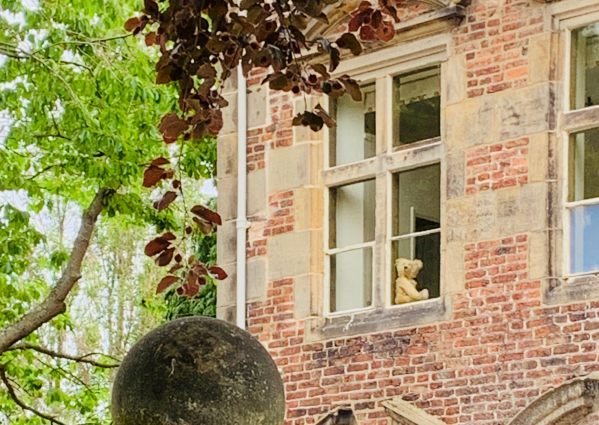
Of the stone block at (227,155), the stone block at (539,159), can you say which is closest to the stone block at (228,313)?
the stone block at (227,155)

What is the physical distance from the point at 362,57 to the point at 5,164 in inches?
191

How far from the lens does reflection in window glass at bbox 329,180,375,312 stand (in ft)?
51.8

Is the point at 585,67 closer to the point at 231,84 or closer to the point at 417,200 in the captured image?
the point at 417,200

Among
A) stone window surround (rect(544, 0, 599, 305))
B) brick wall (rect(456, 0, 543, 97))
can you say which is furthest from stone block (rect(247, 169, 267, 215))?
stone window surround (rect(544, 0, 599, 305))

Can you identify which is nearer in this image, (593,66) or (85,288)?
(593,66)

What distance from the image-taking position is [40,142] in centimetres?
1973

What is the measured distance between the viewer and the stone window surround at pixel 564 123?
14.2 meters

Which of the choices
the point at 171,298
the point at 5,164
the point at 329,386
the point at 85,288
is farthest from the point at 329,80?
the point at 85,288

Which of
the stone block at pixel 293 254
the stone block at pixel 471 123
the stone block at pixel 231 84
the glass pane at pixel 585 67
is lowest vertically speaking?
the stone block at pixel 293 254

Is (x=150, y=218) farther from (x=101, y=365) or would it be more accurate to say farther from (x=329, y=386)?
(x=329, y=386)

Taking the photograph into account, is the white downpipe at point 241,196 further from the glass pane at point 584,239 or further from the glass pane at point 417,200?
the glass pane at point 584,239

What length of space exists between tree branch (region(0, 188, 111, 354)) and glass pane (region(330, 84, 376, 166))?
393 cm

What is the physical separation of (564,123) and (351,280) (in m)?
2.34

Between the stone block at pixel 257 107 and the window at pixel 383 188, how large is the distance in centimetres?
72
